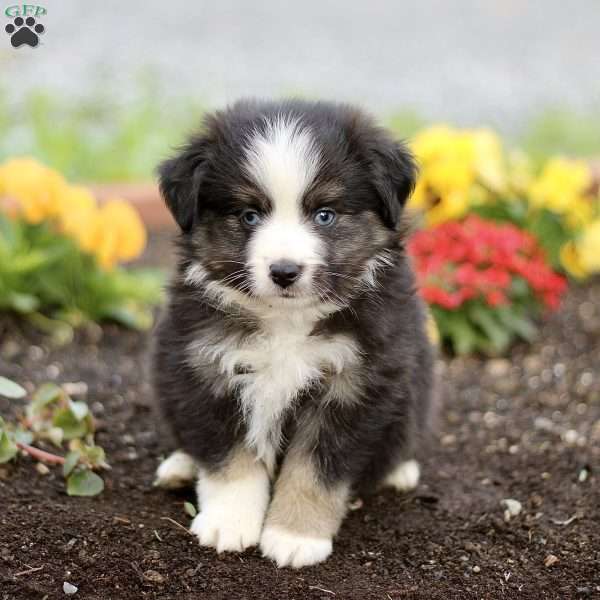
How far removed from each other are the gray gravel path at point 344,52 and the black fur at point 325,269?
6.01m

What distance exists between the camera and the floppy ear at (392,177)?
3629 mm

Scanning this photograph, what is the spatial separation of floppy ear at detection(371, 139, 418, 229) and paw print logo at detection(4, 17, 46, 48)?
1.86m

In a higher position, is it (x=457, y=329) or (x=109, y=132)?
(x=109, y=132)

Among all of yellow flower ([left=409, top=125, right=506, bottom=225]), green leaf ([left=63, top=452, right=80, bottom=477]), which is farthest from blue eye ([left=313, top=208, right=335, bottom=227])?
yellow flower ([left=409, top=125, right=506, bottom=225])

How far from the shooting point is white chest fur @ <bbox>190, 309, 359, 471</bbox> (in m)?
3.60

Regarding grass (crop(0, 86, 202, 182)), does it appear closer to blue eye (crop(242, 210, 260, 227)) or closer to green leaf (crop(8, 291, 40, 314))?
green leaf (crop(8, 291, 40, 314))

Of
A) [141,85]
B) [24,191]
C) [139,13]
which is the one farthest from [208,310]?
[139,13]

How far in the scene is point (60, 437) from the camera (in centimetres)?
422

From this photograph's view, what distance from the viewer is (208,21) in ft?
48.2

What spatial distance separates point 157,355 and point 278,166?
1040mm

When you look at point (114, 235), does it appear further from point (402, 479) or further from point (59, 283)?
point (402, 479)

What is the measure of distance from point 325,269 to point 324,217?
200 millimetres

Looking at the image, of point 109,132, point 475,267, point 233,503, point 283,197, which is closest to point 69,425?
point 233,503

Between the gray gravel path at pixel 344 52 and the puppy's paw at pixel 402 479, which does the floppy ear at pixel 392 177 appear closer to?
the puppy's paw at pixel 402 479
